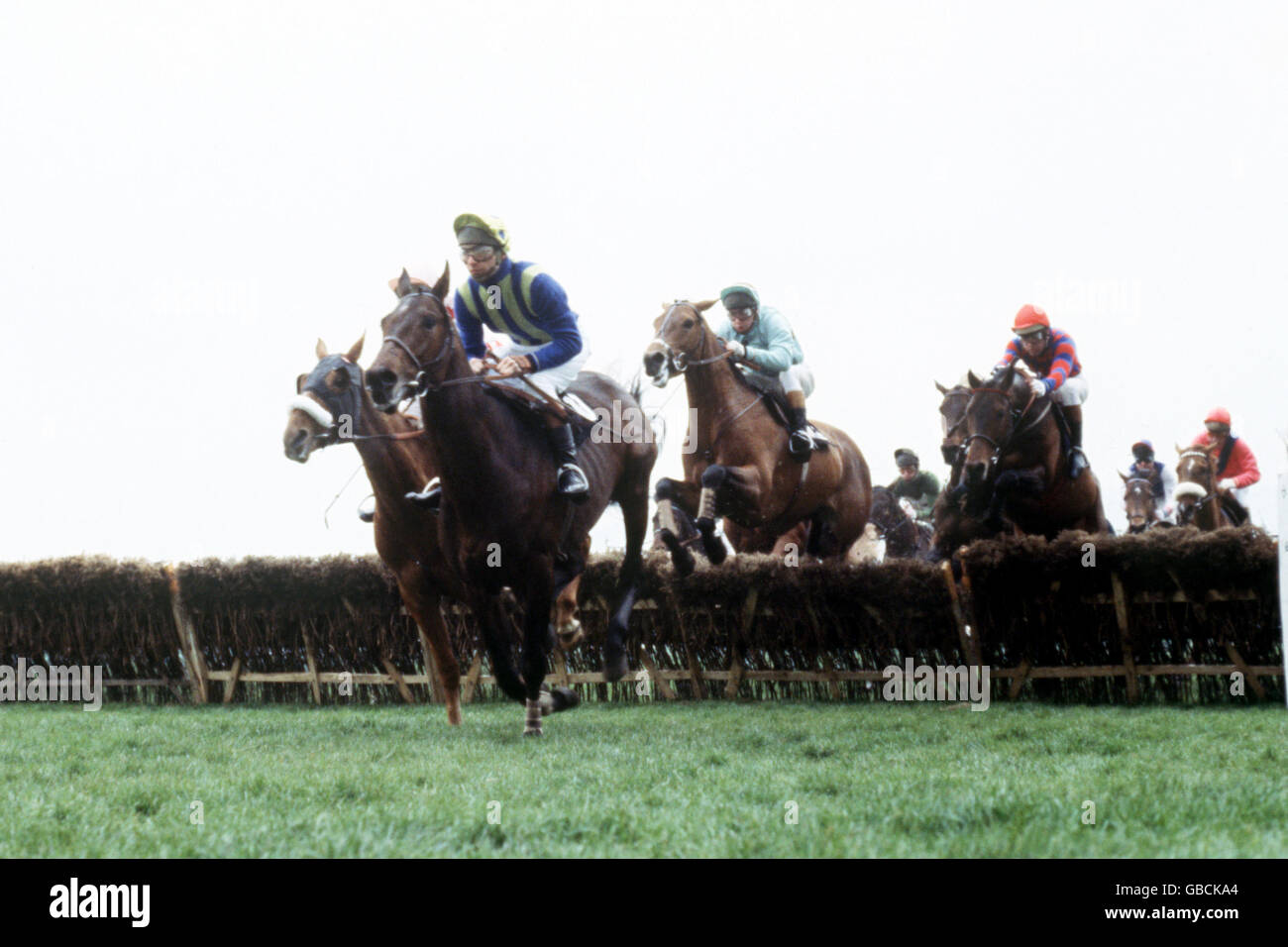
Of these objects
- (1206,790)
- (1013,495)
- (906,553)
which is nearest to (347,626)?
(1013,495)

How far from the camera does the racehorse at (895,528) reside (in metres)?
17.5

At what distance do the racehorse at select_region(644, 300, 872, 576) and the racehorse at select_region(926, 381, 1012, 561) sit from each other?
1123 millimetres

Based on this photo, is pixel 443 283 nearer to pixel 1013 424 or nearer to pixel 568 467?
pixel 568 467

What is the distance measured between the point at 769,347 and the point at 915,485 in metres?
8.55

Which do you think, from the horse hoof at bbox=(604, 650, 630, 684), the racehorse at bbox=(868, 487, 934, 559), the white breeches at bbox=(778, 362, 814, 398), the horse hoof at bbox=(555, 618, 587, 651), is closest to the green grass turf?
the horse hoof at bbox=(604, 650, 630, 684)

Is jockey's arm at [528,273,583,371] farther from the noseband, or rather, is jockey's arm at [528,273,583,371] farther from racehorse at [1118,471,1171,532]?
racehorse at [1118,471,1171,532]

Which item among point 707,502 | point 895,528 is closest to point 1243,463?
point 895,528

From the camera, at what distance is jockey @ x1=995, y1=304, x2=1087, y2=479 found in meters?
11.8

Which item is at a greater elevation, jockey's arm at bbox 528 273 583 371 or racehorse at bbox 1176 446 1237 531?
jockey's arm at bbox 528 273 583 371

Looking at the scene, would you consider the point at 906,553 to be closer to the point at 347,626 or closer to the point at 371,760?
the point at 347,626

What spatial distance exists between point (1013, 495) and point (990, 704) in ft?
7.86

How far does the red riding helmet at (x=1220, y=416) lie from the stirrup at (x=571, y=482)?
33.5 feet

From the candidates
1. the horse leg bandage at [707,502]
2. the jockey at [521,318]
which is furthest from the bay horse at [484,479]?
the horse leg bandage at [707,502]

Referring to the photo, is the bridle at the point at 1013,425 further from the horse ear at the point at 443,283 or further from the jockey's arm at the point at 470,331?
the horse ear at the point at 443,283
